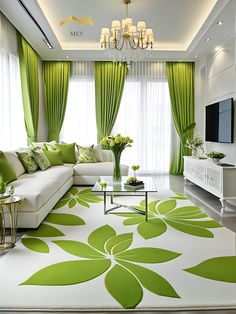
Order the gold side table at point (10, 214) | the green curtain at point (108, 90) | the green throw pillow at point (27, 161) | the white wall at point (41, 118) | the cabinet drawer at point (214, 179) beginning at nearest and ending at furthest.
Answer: the gold side table at point (10, 214) < the cabinet drawer at point (214, 179) < the green throw pillow at point (27, 161) < the white wall at point (41, 118) < the green curtain at point (108, 90)

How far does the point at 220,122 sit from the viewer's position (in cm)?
492

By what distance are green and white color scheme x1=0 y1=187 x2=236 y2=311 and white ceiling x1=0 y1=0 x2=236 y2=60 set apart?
10.2 ft

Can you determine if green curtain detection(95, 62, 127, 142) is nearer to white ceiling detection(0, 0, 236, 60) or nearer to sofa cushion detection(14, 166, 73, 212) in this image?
white ceiling detection(0, 0, 236, 60)

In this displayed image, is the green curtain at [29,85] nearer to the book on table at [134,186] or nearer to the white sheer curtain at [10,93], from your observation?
the white sheer curtain at [10,93]

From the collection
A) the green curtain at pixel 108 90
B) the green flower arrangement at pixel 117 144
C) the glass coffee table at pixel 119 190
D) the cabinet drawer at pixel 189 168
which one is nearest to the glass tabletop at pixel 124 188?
the glass coffee table at pixel 119 190

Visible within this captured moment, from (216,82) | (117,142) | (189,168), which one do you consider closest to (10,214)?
(117,142)

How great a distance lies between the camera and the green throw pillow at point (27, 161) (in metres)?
4.19

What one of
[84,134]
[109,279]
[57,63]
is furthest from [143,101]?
[109,279]

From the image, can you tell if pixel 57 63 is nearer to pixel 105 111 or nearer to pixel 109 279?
pixel 105 111

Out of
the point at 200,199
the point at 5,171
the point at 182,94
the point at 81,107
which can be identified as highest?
the point at 182,94

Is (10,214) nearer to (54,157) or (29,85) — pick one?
(54,157)

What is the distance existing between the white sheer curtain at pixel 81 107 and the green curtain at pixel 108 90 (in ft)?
0.68

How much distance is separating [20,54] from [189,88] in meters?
4.10

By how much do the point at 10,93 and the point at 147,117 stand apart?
340 centimetres
